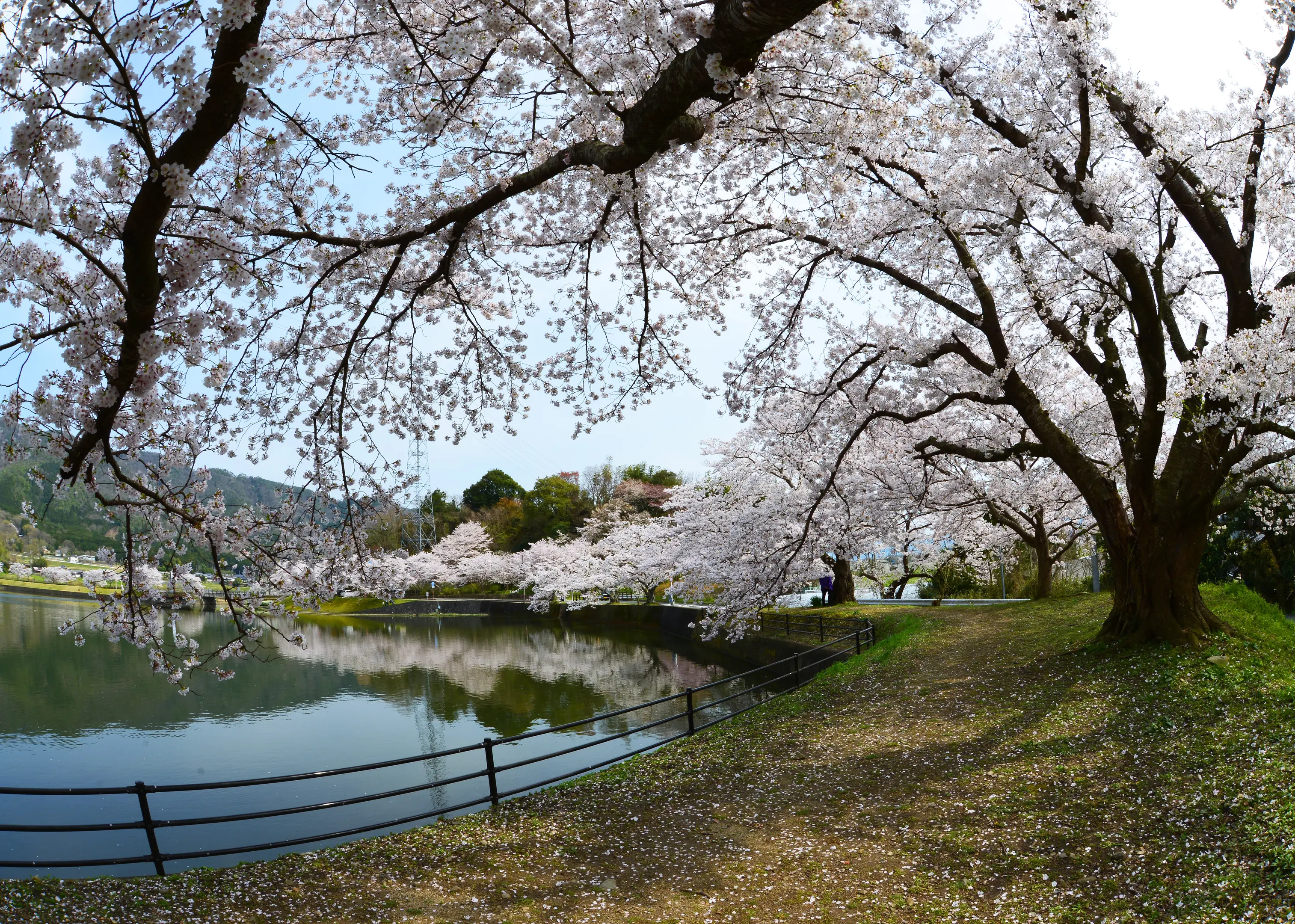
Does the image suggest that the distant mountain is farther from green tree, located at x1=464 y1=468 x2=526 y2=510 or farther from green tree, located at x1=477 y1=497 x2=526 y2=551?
green tree, located at x1=464 y1=468 x2=526 y2=510

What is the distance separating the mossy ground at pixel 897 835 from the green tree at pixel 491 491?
167 feet

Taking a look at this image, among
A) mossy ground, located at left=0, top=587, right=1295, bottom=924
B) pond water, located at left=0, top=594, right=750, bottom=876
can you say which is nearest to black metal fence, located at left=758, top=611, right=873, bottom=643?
pond water, located at left=0, top=594, right=750, bottom=876

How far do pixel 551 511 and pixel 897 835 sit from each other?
44.8 meters

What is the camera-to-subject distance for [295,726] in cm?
1441

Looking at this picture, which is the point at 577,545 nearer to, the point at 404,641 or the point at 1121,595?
the point at 404,641

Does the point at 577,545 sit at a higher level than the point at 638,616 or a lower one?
higher

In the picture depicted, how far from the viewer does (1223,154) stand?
8.52 metres

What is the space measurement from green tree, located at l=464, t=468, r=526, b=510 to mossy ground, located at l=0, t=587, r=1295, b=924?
167ft

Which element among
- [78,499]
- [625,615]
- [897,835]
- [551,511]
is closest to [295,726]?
[78,499]

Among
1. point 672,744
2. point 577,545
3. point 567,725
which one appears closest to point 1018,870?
point 567,725

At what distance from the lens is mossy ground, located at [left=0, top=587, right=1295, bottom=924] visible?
4070 millimetres

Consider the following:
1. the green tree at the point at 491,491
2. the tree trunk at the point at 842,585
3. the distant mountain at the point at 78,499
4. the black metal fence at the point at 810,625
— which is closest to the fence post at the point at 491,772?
the distant mountain at the point at 78,499

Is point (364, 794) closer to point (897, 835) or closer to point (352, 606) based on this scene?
point (897, 835)

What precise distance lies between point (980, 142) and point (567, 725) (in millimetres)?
8273
